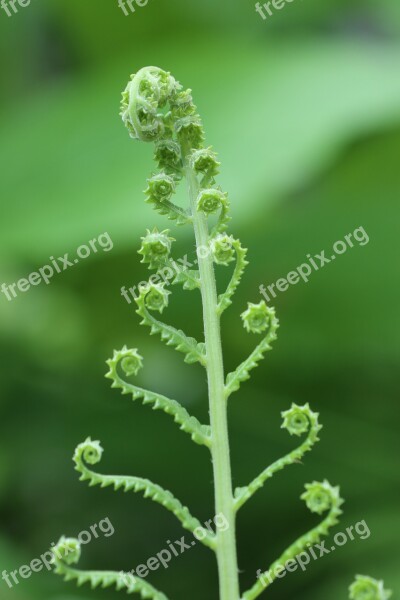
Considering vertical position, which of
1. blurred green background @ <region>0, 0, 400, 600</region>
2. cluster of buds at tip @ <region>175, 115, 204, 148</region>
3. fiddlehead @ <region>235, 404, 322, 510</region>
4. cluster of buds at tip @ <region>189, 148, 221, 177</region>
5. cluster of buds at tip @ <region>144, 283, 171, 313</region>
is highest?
blurred green background @ <region>0, 0, 400, 600</region>

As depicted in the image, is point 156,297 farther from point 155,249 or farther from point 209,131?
point 209,131

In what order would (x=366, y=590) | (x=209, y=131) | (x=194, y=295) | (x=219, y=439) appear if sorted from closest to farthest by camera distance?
(x=366, y=590) < (x=219, y=439) < (x=194, y=295) < (x=209, y=131)

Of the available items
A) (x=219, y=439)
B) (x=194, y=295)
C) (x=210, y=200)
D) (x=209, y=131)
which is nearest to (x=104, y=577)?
(x=219, y=439)

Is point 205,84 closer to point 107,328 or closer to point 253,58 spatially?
point 253,58

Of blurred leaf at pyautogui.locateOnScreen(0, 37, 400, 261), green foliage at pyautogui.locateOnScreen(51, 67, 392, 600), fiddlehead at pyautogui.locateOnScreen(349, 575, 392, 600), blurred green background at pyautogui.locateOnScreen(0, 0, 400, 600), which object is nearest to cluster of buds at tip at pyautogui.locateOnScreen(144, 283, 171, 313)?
green foliage at pyautogui.locateOnScreen(51, 67, 392, 600)

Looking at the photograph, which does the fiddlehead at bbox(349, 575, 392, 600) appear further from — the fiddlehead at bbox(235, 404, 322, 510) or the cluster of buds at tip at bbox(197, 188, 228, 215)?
the cluster of buds at tip at bbox(197, 188, 228, 215)
